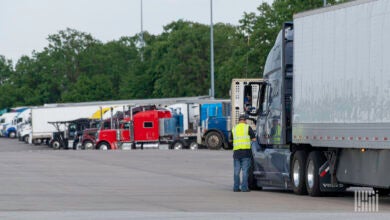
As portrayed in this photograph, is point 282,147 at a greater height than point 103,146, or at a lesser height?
greater

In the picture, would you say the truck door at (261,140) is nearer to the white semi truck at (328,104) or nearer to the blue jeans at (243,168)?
the white semi truck at (328,104)

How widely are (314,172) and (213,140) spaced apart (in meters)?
42.0

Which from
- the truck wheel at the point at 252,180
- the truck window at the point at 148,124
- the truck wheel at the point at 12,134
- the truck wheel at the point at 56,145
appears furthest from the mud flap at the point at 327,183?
the truck wheel at the point at 12,134

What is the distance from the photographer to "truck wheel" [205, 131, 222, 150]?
65.2 meters

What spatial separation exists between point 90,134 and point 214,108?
25.9 feet

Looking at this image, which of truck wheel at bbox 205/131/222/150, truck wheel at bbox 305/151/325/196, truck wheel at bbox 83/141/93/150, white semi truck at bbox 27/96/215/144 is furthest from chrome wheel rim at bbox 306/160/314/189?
white semi truck at bbox 27/96/215/144

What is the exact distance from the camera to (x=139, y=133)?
225ft

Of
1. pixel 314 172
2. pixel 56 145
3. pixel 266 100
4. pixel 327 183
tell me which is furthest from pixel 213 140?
pixel 327 183

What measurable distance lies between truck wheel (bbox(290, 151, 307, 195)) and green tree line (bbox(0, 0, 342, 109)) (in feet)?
176

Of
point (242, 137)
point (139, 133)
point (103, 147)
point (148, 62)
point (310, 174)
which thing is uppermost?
point (148, 62)

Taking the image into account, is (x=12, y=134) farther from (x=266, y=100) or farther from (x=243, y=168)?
(x=243, y=168)

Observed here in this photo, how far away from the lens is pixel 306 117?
23.6 m

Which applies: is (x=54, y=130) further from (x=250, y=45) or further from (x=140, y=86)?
(x=140, y=86)

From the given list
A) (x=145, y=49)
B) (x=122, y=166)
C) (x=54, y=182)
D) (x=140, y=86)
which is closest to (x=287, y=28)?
(x=54, y=182)
